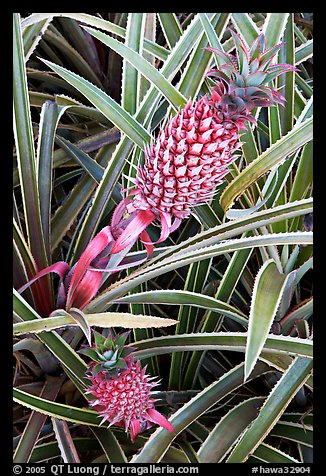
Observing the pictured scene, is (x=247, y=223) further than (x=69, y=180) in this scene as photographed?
No

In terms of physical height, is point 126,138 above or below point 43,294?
above

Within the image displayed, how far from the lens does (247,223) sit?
57 cm

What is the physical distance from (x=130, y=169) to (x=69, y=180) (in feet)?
0.82

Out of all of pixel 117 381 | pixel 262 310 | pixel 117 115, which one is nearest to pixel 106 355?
pixel 117 381

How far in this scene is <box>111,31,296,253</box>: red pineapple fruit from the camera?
1.49ft

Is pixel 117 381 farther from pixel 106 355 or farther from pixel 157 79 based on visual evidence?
pixel 157 79

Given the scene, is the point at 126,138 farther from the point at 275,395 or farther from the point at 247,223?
the point at 275,395

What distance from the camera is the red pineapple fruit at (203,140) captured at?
1.49ft

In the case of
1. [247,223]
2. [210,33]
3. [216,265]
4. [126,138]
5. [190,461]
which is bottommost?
[190,461]

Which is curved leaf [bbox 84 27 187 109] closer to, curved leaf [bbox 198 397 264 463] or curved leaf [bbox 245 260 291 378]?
curved leaf [bbox 245 260 291 378]

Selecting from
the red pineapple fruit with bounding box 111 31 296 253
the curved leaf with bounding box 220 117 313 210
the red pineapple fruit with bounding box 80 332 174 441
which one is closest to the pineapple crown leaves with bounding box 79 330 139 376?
the red pineapple fruit with bounding box 80 332 174 441

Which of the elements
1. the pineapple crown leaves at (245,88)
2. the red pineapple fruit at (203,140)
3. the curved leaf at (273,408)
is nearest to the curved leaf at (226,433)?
the curved leaf at (273,408)

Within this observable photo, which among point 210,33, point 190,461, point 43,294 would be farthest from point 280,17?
point 190,461

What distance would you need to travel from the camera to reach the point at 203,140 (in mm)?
451
